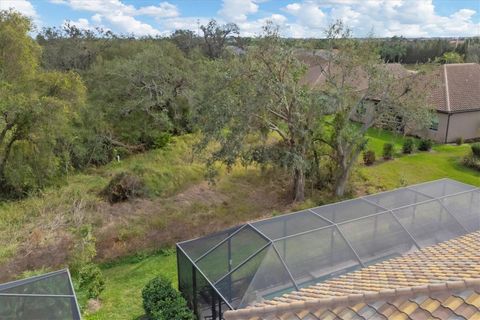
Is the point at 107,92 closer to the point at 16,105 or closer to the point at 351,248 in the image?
the point at 16,105

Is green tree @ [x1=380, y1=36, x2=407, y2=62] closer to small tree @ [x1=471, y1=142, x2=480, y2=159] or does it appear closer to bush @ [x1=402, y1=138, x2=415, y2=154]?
bush @ [x1=402, y1=138, x2=415, y2=154]

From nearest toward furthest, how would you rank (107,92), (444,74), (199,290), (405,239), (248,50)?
(199,290) → (405,239) → (248,50) → (107,92) → (444,74)

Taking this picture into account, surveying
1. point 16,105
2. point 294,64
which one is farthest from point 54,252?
point 294,64

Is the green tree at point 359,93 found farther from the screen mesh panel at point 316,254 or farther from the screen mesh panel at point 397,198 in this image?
the screen mesh panel at point 316,254

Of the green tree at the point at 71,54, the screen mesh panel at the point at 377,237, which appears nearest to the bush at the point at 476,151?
the screen mesh panel at the point at 377,237

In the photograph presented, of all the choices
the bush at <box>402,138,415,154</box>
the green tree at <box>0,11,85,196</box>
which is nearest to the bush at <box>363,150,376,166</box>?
the bush at <box>402,138,415,154</box>

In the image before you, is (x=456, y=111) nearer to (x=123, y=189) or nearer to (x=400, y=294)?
(x=123, y=189)
